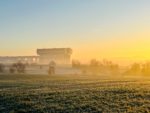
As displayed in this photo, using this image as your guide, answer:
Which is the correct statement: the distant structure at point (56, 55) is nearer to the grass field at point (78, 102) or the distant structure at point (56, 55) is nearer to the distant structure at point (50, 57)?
the distant structure at point (50, 57)

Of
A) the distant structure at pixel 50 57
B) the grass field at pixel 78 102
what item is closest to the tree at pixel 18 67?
the distant structure at pixel 50 57

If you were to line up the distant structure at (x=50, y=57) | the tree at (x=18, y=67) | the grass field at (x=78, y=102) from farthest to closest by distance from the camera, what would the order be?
1. the distant structure at (x=50, y=57)
2. the tree at (x=18, y=67)
3. the grass field at (x=78, y=102)

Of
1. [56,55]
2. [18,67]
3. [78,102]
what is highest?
[56,55]

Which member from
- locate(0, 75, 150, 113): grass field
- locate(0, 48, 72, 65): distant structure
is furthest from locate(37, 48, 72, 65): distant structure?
locate(0, 75, 150, 113): grass field

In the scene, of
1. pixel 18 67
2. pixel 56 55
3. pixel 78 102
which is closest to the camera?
pixel 78 102

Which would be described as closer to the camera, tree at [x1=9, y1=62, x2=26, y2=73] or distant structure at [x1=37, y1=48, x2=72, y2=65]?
tree at [x1=9, y1=62, x2=26, y2=73]

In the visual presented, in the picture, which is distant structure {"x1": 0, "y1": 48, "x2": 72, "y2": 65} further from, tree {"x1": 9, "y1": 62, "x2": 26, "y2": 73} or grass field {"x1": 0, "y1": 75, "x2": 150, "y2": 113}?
grass field {"x1": 0, "y1": 75, "x2": 150, "y2": 113}

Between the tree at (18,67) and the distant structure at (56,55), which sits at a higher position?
the distant structure at (56,55)

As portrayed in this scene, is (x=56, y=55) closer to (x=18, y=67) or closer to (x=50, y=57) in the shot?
(x=50, y=57)

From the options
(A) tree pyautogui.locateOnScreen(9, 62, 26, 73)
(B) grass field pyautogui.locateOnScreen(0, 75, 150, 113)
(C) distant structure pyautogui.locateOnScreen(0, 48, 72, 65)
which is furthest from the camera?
(C) distant structure pyautogui.locateOnScreen(0, 48, 72, 65)

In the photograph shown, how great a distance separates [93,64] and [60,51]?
27583 millimetres

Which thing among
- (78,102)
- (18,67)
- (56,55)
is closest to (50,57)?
(56,55)

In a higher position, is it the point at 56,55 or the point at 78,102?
the point at 56,55

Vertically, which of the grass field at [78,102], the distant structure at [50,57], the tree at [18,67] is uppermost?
the distant structure at [50,57]
